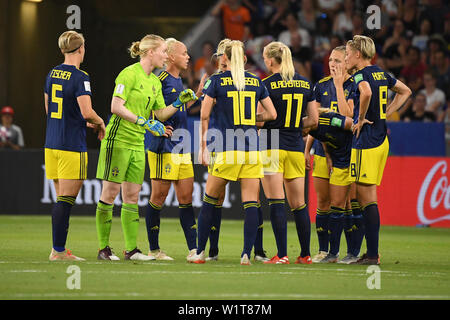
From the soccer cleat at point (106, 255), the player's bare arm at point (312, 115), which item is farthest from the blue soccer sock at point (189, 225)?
the player's bare arm at point (312, 115)

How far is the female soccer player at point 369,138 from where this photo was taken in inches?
343

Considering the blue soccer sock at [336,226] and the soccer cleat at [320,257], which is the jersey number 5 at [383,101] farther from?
the soccer cleat at [320,257]

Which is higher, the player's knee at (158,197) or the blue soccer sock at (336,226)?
the player's knee at (158,197)

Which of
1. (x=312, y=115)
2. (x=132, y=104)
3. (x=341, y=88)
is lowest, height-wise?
(x=312, y=115)

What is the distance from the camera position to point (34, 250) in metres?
9.98

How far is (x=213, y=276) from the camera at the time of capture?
754 cm

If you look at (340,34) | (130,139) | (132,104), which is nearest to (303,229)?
(130,139)

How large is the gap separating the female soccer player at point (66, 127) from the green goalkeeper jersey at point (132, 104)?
0.18m

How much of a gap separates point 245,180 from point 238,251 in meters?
2.22

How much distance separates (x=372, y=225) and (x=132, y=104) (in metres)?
2.85

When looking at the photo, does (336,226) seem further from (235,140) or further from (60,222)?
(60,222)

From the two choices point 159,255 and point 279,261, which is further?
point 159,255

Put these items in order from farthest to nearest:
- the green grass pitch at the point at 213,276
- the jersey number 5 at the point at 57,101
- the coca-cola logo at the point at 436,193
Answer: the coca-cola logo at the point at 436,193 → the jersey number 5 at the point at 57,101 → the green grass pitch at the point at 213,276

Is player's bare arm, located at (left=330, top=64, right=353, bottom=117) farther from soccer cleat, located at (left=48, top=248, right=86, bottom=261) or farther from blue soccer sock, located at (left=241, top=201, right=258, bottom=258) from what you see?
soccer cleat, located at (left=48, top=248, right=86, bottom=261)
